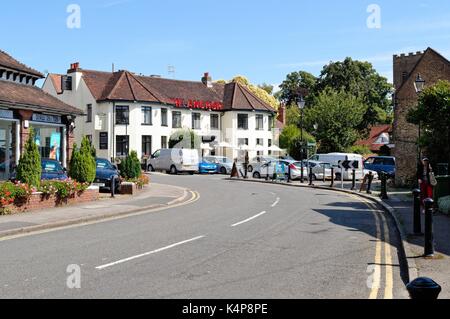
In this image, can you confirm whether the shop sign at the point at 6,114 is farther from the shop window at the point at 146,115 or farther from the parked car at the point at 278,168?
the shop window at the point at 146,115

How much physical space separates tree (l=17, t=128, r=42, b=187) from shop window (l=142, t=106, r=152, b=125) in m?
36.2

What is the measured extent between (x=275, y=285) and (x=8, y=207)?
427 inches

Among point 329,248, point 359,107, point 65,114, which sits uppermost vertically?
point 359,107

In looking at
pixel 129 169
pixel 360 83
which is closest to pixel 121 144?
pixel 129 169

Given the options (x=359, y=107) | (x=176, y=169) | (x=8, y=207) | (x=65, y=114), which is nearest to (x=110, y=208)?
(x=8, y=207)

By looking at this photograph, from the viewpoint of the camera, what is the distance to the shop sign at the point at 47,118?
76.2 ft

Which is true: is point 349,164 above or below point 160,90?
below

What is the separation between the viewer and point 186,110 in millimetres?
57844

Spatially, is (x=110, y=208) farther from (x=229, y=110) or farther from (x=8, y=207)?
(x=229, y=110)

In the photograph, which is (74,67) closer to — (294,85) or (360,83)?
(360,83)

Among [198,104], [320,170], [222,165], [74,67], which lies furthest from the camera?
[198,104]

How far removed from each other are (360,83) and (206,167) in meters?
42.6

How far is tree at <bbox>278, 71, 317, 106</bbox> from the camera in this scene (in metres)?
96.9

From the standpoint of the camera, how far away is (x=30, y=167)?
58.1 ft
